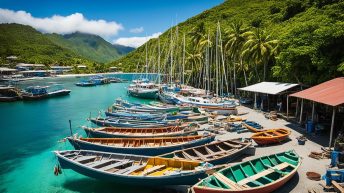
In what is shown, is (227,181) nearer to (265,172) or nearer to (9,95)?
(265,172)

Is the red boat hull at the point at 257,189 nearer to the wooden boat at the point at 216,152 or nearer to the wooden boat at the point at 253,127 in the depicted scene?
the wooden boat at the point at 216,152

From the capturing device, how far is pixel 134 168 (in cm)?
1727

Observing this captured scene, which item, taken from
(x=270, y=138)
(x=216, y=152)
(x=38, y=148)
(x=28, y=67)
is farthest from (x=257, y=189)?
(x=28, y=67)

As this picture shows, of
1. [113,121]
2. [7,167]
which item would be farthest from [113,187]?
[113,121]

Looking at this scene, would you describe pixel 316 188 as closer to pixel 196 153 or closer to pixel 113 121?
pixel 196 153

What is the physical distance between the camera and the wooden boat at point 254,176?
1357cm

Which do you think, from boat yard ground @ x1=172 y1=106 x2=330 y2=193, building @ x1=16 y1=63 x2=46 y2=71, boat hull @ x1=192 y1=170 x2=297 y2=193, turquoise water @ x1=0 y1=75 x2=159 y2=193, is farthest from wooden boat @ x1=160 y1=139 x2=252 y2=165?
building @ x1=16 y1=63 x2=46 y2=71

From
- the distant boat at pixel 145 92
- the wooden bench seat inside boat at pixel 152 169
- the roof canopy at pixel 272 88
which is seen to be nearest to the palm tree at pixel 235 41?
the roof canopy at pixel 272 88

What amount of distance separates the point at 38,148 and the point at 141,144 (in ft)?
43.1

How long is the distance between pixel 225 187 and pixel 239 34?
1562 inches

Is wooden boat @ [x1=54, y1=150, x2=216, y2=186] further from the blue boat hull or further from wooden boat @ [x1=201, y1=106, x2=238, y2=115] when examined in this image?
wooden boat @ [x1=201, y1=106, x2=238, y2=115]

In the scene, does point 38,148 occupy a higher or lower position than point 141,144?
lower

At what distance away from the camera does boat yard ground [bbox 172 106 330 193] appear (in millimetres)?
15273

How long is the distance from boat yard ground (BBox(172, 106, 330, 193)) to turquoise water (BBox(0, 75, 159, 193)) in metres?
9.26
